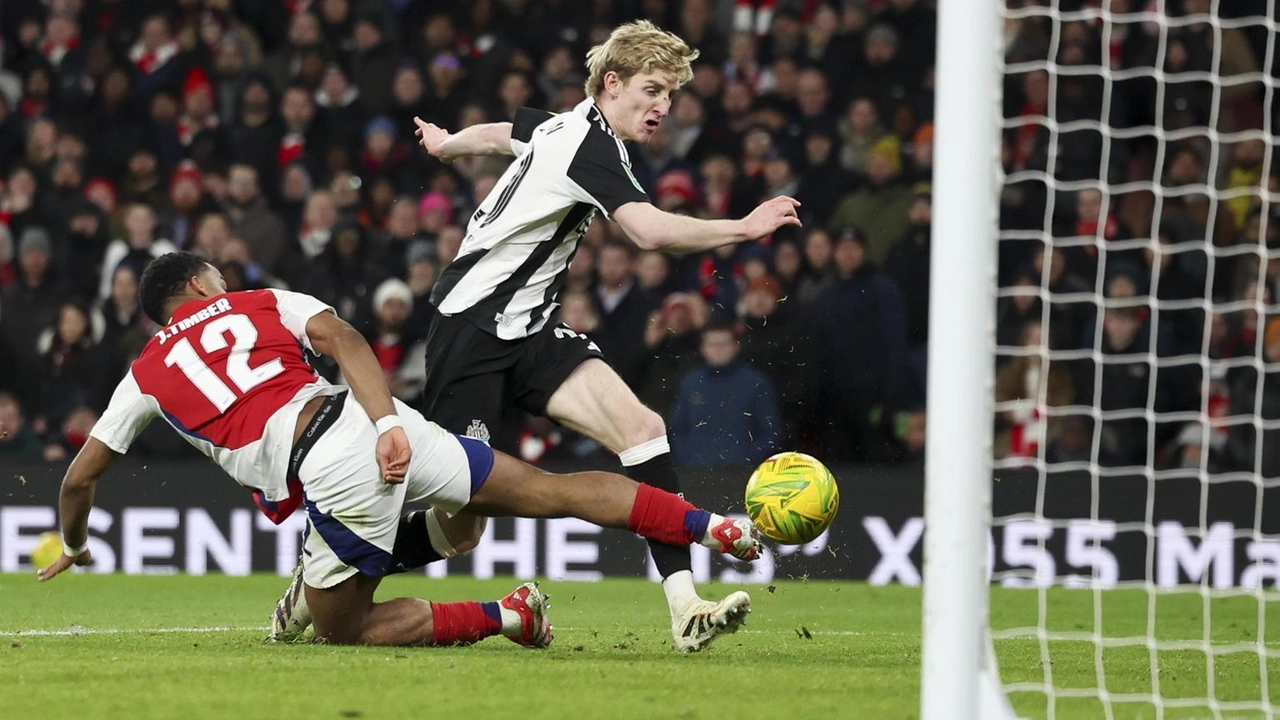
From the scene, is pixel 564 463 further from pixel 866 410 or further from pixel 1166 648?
pixel 1166 648

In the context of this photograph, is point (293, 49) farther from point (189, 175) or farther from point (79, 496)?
point (79, 496)

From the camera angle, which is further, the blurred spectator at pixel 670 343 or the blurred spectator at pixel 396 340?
the blurred spectator at pixel 396 340

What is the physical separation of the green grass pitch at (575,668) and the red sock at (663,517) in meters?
0.38

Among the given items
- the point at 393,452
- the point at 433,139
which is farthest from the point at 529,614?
the point at 433,139

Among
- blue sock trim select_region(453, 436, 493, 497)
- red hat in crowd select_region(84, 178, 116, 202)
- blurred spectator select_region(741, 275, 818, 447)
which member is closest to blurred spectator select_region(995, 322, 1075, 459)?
blurred spectator select_region(741, 275, 818, 447)

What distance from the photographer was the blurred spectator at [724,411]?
27.4 feet

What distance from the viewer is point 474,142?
19.7 feet

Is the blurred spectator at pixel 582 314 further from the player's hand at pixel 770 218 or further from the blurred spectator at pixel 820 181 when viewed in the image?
the player's hand at pixel 770 218

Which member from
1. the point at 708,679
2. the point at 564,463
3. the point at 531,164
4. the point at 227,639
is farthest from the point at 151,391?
the point at 564,463

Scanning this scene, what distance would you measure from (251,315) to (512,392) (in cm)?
95

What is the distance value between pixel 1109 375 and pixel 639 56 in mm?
4946

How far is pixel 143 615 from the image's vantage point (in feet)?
23.0

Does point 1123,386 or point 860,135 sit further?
point 860,135

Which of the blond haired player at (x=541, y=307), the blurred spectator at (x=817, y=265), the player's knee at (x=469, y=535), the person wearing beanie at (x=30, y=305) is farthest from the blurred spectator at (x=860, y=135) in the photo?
the player's knee at (x=469, y=535)
